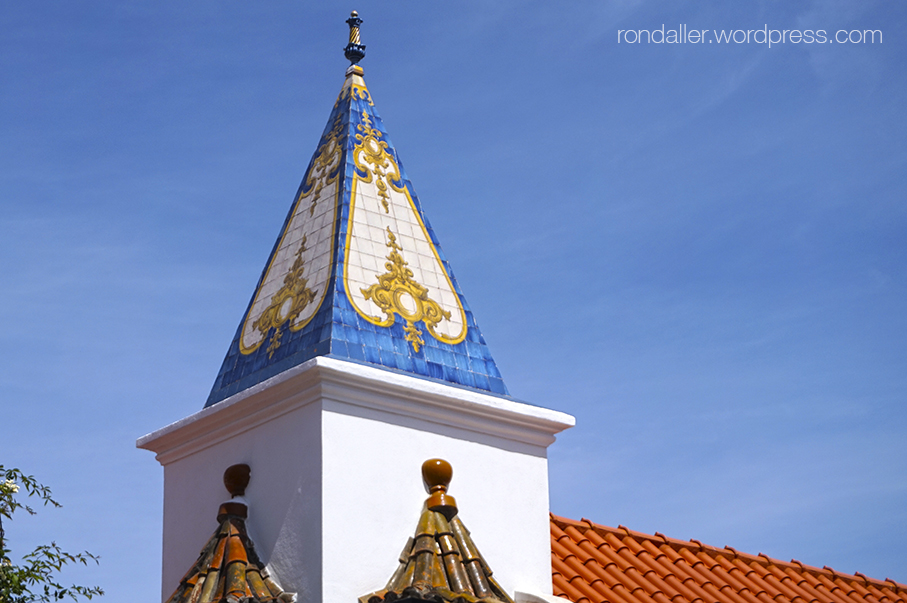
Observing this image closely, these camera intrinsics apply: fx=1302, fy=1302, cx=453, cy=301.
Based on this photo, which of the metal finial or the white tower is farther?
the metal finial

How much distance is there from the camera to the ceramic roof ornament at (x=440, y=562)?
8023 mm

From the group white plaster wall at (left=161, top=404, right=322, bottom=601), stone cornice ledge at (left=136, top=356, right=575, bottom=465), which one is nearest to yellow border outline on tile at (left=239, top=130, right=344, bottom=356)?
stone cornice ledge at (left=136, top=356, right=575, bottom=465)

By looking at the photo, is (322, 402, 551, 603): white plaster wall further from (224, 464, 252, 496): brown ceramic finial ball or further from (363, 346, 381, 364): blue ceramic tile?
(224, 464, 252, 496): brown ceramic finial ball

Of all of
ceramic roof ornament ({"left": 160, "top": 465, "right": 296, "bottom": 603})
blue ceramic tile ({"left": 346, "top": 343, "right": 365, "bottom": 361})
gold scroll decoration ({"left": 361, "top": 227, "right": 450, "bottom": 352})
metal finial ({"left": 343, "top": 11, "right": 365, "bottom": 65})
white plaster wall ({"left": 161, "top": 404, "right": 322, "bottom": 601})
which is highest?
metal finial ({"left": 343, "top": 11, "right": 365, "bottom": 65})

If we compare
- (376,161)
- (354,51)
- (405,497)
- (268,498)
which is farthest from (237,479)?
(354,51)

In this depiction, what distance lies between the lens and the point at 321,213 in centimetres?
979

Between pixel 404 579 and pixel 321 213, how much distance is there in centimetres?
294

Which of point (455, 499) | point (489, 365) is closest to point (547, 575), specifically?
point (455, 499)

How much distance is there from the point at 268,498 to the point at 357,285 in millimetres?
1608

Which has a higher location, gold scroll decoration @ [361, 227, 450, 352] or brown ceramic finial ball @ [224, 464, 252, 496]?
gold scroll decoration @ [361, 227, 450, 352]

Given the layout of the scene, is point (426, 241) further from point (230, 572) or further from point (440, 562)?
point (230, 572)

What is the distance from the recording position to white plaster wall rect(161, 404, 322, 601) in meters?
8.31

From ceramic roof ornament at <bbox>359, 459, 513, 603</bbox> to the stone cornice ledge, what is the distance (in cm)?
44

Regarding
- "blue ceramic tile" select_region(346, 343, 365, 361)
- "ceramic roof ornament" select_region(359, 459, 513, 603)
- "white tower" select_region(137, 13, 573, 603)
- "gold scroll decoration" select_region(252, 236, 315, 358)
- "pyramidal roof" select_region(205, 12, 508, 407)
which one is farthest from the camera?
"gold scroll decoration" select_region(252, 236, 315, 358)
